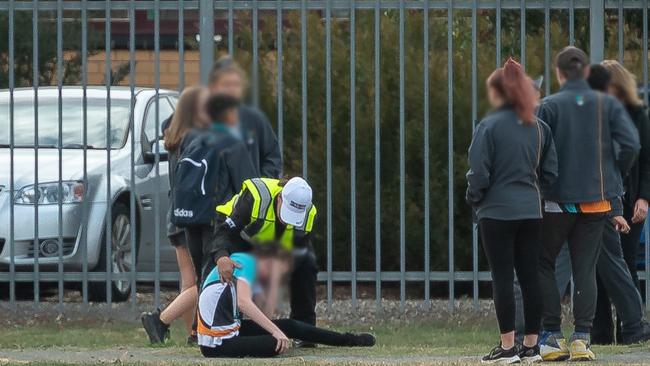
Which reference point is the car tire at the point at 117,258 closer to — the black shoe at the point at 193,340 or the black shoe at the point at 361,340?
the black shoe at the point at 193,340

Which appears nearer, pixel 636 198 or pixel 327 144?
pixel 636 198

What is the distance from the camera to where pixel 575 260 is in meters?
7.09

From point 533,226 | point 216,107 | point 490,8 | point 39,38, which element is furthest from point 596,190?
point 39,38

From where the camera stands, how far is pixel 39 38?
9766mm

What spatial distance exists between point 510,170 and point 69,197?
12.3 feet

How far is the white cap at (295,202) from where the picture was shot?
12.8 feet

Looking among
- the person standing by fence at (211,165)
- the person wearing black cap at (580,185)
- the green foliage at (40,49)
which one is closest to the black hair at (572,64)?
the person wearing black cap at (580,185)

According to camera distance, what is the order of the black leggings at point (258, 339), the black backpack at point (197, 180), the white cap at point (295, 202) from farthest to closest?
the black leggings at point (258, 339) < the white cap at point (295, 202) < the black backpack at point (197, 180)

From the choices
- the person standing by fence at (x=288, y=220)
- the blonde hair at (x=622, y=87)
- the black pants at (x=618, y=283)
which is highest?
the blonde hair at (x=622, y=87)

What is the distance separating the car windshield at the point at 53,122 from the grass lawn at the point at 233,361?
1120mm

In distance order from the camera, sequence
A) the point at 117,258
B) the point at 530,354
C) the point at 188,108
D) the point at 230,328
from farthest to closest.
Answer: the point at 117,258
the point at 230,328
the point at 530,354
the point at 188,108

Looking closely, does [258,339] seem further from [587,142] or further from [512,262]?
[587,142]

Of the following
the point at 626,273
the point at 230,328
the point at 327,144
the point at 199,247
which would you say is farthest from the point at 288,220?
the point at 327,144

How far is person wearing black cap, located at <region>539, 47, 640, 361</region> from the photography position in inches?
193
